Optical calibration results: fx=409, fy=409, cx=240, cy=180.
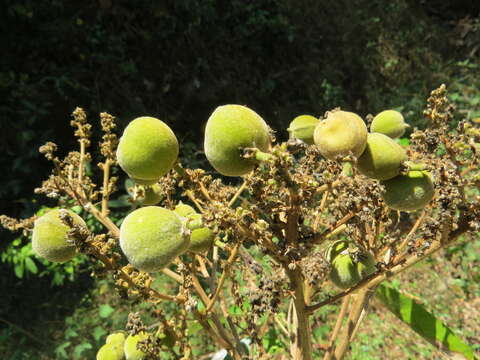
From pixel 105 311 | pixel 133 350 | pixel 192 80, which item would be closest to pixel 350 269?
pixel 133 350

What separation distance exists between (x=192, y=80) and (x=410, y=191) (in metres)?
3.72

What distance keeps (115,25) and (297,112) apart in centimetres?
208

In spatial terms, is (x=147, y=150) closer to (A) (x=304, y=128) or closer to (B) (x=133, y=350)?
(A) (x=304, y=128)

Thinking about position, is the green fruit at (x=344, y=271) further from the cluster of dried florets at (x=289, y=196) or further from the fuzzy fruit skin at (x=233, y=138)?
the fuzzy fruit skin at (x=233, y=138)


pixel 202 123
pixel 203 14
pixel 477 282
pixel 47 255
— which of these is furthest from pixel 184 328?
pixel 203 14

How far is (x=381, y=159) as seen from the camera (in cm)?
76

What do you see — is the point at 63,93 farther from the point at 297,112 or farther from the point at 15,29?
the point at 297,112

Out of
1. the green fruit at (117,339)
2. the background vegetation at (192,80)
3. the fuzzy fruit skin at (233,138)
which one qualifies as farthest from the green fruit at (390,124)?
the background vegetation at (192,80)

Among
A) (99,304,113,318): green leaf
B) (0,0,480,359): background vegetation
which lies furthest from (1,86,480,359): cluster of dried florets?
(99,304,113,318): green leaf

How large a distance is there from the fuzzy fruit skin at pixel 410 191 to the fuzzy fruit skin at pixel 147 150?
430 mm

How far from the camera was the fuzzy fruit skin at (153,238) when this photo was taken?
2.50 ft

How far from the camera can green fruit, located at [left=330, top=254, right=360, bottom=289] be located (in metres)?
0.92

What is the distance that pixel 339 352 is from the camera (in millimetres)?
1086

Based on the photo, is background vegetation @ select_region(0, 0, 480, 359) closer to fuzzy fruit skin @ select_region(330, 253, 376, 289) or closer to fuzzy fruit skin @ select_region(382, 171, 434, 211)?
fuzzy fruit skin @ select_region(330, 253, 376, 289)
